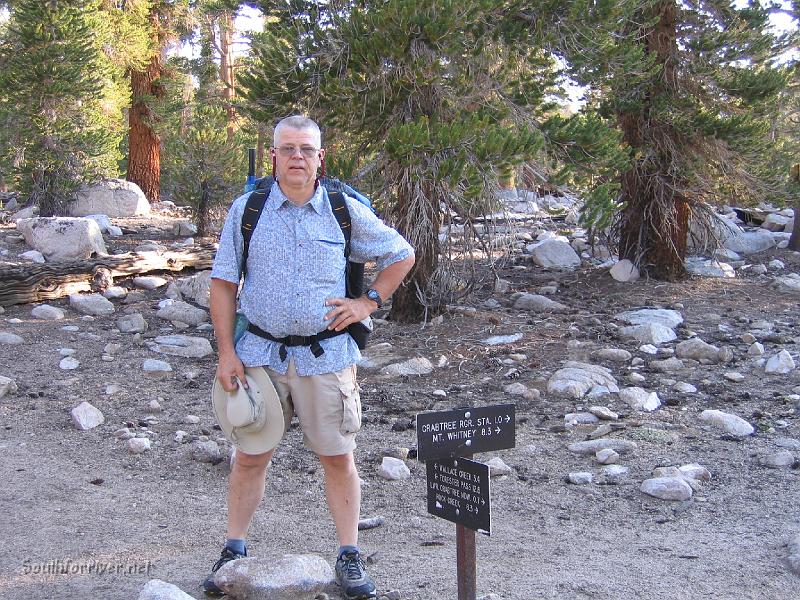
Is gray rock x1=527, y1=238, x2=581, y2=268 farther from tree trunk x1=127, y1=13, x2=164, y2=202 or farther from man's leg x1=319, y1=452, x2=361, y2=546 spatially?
man's leg x1=319, y1=452, x2=361, y2=546

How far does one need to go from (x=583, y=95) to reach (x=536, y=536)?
6.42m

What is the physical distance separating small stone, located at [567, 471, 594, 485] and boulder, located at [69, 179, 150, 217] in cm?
1116

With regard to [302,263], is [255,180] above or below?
above

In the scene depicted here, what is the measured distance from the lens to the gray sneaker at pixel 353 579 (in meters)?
3.70

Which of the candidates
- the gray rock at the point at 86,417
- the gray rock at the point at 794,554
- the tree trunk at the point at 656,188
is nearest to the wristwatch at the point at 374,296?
the gray rock at the point at 794,554

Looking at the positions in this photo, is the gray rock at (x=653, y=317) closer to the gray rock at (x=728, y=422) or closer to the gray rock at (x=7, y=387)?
the gray rock at (x=728, y=422)

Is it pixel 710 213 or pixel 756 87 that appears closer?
pixel 756 87

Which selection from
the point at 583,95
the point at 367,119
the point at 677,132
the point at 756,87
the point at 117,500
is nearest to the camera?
the point at 117,500

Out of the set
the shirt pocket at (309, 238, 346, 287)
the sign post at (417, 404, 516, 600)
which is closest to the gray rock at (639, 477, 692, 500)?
the sign post at (417, 404, 516, 600)

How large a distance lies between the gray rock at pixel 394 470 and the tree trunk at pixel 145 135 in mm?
13532

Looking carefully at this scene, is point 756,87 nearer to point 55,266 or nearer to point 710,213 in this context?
point 710,213

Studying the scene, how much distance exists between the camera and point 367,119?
8.41 meters

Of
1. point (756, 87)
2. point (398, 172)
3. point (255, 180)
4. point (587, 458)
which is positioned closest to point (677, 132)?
point (756, 87)

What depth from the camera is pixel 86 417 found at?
6516 millimetres
